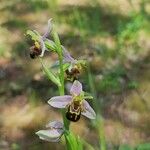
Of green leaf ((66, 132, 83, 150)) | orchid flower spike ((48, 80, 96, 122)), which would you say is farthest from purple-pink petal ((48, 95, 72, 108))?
green leaf ((66, 132, 83, 150))

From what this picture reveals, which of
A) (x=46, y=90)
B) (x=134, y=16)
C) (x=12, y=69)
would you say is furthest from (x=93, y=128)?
(x=134, y=16)

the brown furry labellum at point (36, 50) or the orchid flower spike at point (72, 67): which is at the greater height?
the brown furry labellum at point (36, 50)

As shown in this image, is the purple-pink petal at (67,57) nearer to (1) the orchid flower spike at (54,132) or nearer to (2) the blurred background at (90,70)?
(1) the orchid flower spike at (54,132)

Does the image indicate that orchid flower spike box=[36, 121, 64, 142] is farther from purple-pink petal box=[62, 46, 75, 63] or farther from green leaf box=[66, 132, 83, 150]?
purple-pink petal box=[62, 46, 75, 63]

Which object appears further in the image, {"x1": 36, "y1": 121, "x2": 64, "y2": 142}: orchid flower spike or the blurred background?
the blurred background

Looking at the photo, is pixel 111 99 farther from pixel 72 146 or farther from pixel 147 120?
pixel 72 146

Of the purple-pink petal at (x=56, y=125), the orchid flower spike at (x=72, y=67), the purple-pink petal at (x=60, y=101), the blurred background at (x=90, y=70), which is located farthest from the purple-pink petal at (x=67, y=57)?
the blurred background at (x=90, y=70)

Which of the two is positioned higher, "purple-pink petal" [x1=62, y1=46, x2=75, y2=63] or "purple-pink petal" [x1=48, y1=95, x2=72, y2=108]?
"purple-pink petal" [x1=62, y1=46, x2=75, y2=63]

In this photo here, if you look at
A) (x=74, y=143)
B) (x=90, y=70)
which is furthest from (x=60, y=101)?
(x=90, y=70)
